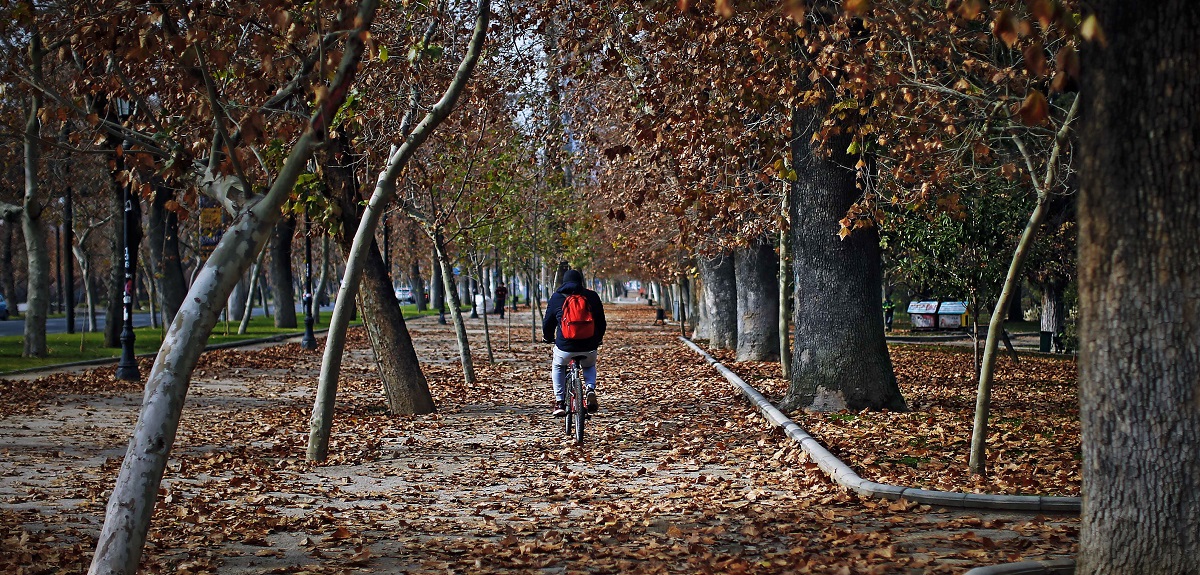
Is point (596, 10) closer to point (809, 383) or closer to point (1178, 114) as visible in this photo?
point (809, 383)

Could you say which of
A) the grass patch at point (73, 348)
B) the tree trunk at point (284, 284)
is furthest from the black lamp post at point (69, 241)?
the tree trunk at point (284, 284)

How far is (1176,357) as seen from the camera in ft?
16.6

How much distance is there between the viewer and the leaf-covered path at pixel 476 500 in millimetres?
6938

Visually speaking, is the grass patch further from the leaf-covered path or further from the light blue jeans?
the light blue jeans

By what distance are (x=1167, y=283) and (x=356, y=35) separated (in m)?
4.69

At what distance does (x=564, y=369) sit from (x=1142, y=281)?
803 cm

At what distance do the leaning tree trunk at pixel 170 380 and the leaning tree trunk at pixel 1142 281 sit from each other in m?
4.08

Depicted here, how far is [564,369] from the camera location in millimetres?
12570

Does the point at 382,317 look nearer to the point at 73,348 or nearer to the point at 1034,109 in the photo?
the point at 1034,109

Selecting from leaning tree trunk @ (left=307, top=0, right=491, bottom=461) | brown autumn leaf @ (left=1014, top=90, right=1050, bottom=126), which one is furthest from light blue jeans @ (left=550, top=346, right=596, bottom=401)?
brown autumn leaf @ (left=1014, top=90, right=1050, bottom=126)

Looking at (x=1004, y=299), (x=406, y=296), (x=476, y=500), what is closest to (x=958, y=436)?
(x=1004, y=299)

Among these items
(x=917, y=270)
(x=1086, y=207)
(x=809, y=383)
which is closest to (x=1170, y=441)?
(x=1086, y=207)

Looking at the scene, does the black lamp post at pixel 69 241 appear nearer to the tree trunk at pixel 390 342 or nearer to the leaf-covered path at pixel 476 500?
the leaf-covered path at pixel 476 500

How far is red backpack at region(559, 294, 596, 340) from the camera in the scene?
12.3 m
